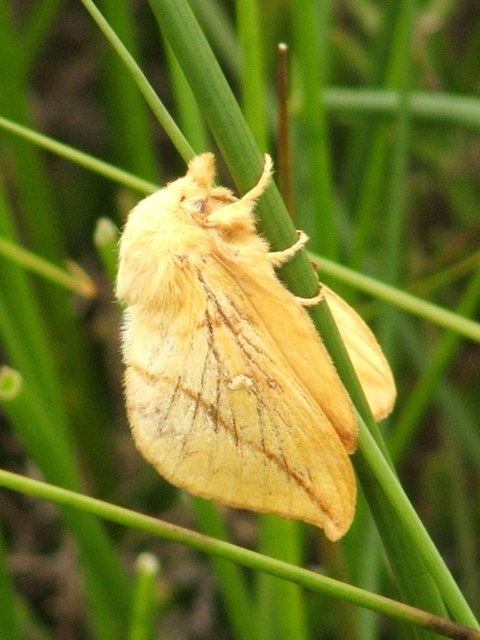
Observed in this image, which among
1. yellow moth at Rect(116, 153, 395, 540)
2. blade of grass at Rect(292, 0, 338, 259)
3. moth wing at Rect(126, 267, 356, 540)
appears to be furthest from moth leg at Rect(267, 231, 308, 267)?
blade of grass at Rect(292, 0, 338, 259)

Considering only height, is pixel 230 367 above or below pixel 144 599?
above

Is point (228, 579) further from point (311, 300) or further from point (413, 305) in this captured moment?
point (311, 300)

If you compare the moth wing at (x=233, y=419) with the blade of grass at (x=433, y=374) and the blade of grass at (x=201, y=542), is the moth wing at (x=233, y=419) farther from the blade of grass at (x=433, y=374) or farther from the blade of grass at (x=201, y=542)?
the blade of grass at (x=433, y=374)

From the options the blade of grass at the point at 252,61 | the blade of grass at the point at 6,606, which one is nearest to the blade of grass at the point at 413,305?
the blade of grass at the point at 252,61

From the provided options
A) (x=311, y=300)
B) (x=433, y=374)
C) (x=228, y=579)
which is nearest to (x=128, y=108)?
(x=433, y=374)

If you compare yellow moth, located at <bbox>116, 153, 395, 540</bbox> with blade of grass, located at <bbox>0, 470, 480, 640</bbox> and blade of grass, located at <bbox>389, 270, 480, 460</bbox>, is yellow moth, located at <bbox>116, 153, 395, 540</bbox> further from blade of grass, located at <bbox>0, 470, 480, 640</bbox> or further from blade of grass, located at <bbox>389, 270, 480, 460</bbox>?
blade of grass, located at <bbox>389, 270, 480, 460</bbox>

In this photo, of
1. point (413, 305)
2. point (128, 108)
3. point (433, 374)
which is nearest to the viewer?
point (413, 305)

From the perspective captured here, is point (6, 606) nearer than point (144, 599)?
No

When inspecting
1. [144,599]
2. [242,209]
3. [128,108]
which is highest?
[128,108]
